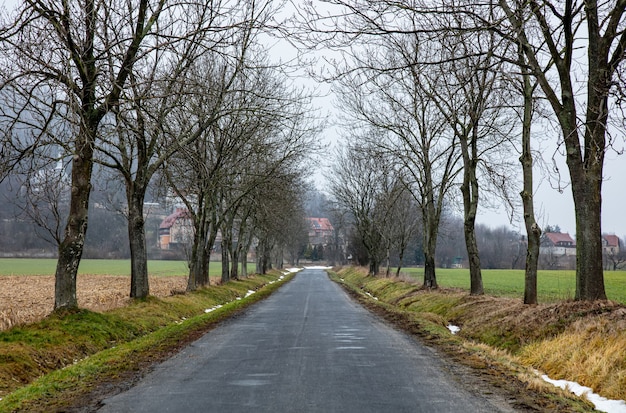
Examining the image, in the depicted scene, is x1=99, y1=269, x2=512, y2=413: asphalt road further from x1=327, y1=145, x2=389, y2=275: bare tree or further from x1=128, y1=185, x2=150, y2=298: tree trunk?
x1=327, y1=145, x2=389, y2=275: bare tree

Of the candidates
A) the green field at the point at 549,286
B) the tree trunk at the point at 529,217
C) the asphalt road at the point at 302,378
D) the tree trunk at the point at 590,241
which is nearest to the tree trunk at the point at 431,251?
the green field at the point at 549,286

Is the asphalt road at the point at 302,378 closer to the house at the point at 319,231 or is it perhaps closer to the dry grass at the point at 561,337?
the dry grass at the point at 561,337

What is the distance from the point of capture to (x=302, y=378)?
8367 mm

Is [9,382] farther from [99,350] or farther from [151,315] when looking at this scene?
[151,315]

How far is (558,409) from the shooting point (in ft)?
22.1

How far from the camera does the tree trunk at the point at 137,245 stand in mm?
19927

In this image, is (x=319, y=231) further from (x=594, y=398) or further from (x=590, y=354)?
(x=594, y=398)

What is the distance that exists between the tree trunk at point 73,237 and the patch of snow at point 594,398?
33.2 feet

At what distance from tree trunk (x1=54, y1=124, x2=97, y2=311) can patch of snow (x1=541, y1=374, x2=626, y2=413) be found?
33.2 feet


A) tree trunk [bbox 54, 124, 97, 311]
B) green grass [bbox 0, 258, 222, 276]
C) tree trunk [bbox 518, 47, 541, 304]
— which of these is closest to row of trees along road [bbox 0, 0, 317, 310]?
tree trunk [bbox 54, 124, 97, 311]

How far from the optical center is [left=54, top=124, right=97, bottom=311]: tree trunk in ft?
45.1

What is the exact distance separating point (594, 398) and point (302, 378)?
3.71 metres

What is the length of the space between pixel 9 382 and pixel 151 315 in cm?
875

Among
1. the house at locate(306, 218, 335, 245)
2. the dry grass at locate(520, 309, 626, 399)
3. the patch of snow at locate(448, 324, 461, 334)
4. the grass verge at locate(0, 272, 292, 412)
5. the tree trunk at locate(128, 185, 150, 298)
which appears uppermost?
the house at locate(306, 218, 335, 245)
